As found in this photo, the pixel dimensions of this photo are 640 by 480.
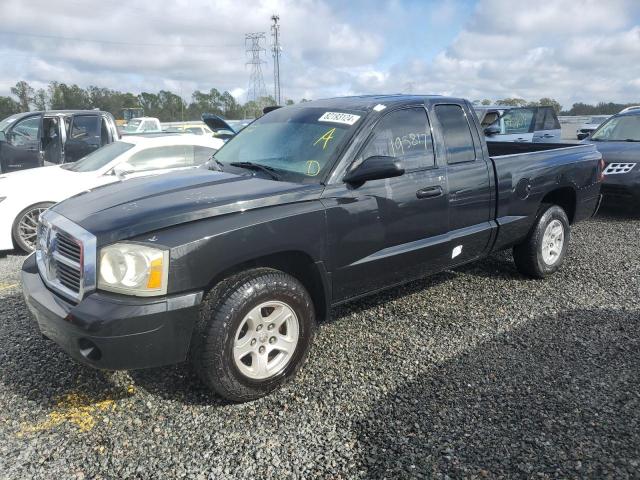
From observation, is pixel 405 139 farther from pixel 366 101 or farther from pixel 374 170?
pixel 374 170

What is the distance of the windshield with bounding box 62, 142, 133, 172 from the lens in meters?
6.89

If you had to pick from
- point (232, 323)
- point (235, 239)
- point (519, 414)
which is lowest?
point (519, 414)

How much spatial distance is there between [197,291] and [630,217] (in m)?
7.86

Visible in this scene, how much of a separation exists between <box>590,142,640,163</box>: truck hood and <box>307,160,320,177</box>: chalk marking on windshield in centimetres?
658

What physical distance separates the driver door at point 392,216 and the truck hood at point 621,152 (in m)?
5.56

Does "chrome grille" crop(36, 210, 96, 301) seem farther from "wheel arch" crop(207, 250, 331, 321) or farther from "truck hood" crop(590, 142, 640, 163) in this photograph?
"truck hood" crop(590, 142, 640, 163)

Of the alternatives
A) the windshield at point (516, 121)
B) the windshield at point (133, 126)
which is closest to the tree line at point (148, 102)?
the windshield at point (133, 126)

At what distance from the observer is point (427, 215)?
381cm

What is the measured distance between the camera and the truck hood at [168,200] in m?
2.71

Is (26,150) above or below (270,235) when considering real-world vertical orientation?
above

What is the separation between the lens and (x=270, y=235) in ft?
9.64

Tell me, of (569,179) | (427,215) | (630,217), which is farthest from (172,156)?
(630,217)

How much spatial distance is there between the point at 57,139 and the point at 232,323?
790cm

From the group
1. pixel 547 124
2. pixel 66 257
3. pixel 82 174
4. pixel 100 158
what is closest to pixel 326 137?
pixel 66 257
